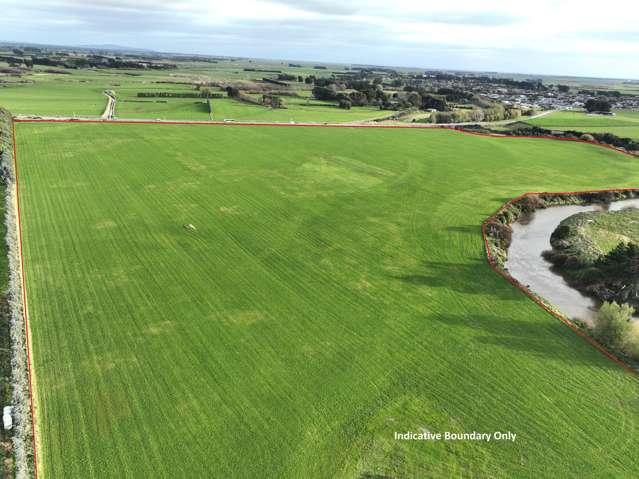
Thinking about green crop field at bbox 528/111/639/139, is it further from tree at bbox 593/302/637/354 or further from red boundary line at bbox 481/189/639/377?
tree at bbox 593/302/637/354

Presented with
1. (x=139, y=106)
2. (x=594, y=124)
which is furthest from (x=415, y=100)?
(x=139, y=106)

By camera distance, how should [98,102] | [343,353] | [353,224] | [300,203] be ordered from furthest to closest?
[98,102] → [300,203] → [353,224] → [343,353]

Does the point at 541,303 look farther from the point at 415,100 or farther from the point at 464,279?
the point at 415,100

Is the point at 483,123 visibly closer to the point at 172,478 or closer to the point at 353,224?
the point at 353,224

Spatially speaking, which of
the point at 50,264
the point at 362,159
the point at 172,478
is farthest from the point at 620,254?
the point at 50,264

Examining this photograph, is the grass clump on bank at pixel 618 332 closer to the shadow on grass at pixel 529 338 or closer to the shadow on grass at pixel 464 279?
the shadow on grass at pixel 529 338
